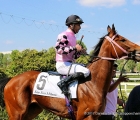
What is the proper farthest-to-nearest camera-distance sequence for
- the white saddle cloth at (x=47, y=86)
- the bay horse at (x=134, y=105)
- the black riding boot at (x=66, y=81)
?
1. the white saddle cloth at (x=47, y=86)
2. the black riding boot at (x=66, y=81)
3. the bay horse at (x=134, y=105)

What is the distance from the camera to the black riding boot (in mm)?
4341

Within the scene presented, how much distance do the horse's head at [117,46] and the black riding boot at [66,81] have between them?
1.53 ft

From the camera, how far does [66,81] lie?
4.41 meters

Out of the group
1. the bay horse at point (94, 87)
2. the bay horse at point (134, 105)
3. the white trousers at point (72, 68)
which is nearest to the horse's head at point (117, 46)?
the bay horse at point (94, 87)

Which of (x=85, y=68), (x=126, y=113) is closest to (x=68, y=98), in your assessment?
(x=85, y=68)

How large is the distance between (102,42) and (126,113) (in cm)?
171

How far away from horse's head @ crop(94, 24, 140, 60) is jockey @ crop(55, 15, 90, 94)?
354mm

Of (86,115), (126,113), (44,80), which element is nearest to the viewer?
(126,113)

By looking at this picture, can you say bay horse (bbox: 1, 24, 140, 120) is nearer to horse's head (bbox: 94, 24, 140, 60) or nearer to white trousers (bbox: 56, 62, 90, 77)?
horse's head (bbox: 94, 24, 140, 60)

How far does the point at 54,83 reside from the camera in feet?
15.3

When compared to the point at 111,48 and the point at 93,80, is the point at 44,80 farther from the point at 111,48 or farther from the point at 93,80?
the point at 111,48

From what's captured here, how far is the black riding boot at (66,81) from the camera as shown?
14.2ft

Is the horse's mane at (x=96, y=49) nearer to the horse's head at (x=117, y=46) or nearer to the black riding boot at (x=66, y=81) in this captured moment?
the horse's head at (x=117, y=46)

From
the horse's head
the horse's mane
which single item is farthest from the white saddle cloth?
the horse's head
